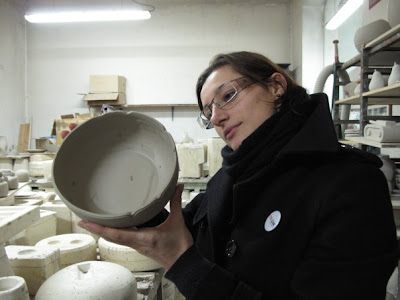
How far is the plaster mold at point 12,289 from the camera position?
37.7 inches

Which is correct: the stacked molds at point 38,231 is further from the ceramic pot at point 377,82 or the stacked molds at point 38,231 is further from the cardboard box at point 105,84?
the cardboard box at point 105,84

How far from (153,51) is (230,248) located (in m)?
5.53

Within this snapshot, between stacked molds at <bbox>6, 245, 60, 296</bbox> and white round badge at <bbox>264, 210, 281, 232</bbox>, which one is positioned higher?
white round badge at <bbox>264, 210, 281, 232</bbox>

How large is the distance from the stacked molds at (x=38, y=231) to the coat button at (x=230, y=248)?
130 cm

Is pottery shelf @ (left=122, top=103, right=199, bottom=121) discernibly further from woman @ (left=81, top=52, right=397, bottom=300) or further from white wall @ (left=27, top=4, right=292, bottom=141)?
woman @ (left=81, top=52, right=397, bottom=300)

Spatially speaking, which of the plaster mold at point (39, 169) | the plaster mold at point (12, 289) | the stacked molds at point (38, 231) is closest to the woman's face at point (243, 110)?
the plaster mold at point (12, 289)

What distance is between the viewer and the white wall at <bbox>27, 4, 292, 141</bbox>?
5.70 meters

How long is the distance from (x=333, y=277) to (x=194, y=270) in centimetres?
30

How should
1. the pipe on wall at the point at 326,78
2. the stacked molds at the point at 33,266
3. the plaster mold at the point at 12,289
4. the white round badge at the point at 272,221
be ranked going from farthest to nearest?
the pipe on wall at the point at 326,78, the stacked molds at the point at 33,266, the plaster mold at the point at 12,289, the white round badge at the point at 272,221

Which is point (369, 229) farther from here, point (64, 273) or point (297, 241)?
point (64, 273)

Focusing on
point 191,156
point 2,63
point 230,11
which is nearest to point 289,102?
point 191,156

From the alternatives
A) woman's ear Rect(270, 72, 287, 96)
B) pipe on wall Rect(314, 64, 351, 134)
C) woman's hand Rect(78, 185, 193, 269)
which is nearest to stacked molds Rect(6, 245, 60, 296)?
woman's hand Rect(78, 185, 193, 269)

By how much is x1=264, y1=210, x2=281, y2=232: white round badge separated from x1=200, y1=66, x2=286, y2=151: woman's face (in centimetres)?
24

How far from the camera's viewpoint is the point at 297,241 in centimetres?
68
